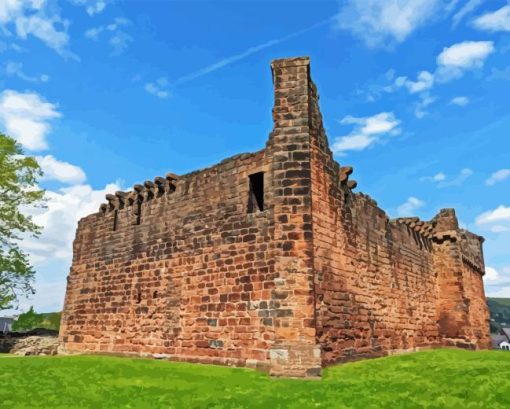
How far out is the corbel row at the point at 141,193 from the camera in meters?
14.4

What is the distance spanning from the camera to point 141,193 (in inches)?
614

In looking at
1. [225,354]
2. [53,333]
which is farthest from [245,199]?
[53,333]

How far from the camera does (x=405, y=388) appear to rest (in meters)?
7.68

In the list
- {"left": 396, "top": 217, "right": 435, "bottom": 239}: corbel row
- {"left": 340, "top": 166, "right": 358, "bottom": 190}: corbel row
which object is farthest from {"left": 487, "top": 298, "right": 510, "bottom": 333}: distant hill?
{"left": 340, "top": 166, "right": 358, "bottom": 190}: corbel row

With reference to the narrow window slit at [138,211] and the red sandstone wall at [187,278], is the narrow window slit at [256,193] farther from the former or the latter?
the narrow window slit at [138,211]

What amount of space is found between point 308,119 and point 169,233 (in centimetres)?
587

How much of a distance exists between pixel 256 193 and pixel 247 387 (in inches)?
211

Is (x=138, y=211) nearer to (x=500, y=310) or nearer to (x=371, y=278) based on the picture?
(x=371, y=278)

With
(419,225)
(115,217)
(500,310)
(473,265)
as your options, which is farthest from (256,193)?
(500,310)

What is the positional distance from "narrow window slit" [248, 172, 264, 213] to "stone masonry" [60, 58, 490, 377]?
29 millimetres

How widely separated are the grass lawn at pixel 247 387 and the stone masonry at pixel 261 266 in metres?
1.06

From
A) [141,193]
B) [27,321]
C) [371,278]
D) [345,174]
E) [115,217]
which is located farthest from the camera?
[27,321]

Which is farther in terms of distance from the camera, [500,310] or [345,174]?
[500,310]

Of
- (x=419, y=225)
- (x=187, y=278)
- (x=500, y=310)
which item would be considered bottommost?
(x=187, y=278)
